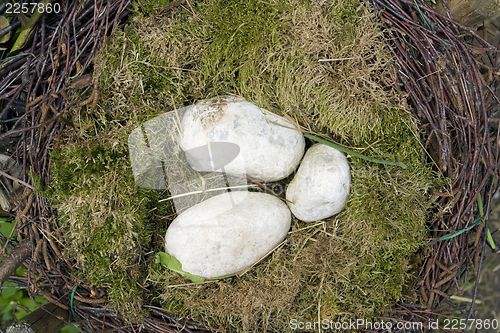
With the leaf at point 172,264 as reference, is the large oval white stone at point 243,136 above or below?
above

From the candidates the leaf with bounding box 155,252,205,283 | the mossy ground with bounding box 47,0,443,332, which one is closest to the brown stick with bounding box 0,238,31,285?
the mossy ground with bounding box 47,0,443,332

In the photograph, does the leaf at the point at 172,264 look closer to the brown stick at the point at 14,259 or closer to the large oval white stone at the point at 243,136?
the large oval white stone at the point at 243,136

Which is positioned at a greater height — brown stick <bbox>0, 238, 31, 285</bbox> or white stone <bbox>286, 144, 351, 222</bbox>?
white stone <bbox>286, 144, 351, 222</bbox>

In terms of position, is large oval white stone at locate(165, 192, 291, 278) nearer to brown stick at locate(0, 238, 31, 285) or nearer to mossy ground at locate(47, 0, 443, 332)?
mossy ground at locate(47, 0, 443, 332)

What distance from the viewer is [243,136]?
1580mm

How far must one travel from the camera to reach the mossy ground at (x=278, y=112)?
1.58 meters

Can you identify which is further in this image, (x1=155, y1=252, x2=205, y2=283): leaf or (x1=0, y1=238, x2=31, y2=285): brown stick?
(x1=155, y1=252, x2=205, y2=283): leaf

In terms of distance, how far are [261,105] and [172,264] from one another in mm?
976

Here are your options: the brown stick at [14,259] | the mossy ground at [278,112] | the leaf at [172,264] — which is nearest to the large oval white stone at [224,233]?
the leaf at [172,264]

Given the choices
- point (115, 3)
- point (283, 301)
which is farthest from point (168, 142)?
point (283, 301)

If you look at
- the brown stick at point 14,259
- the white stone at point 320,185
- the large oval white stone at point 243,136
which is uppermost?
the large oval white stone at point 243,136

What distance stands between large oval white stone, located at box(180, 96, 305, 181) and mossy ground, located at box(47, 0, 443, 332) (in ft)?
0.30

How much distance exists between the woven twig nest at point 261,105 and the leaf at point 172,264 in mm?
58

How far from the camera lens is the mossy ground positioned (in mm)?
1576
